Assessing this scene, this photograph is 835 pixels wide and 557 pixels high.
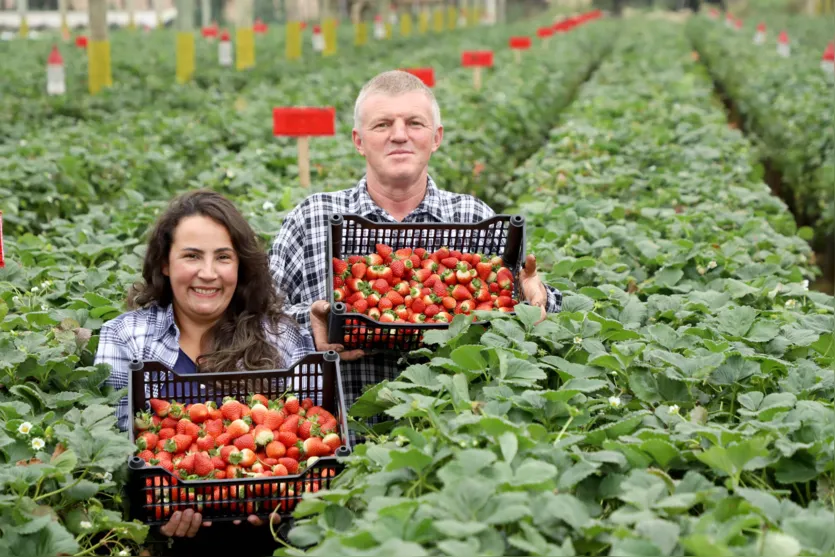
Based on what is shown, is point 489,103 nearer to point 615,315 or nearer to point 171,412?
point 615,315

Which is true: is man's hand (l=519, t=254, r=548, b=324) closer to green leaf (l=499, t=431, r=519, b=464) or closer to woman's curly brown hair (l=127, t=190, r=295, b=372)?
woman's curly brown hair (l=127, t=190, r=295, b=372)

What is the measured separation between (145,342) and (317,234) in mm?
776

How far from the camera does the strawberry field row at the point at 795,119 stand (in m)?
10.5

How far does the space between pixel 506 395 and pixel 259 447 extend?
737mm

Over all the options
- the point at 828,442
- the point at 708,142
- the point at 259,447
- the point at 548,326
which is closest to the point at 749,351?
the point at 548,326

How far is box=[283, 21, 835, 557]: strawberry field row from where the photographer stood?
2.37 m

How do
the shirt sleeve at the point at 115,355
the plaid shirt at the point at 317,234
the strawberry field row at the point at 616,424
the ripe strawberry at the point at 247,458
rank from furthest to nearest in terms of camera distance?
the plaid shirt at the point at 317,234
the shirt sleeve at the point at 115,355
the ripe strawberry at the point at 247,458
the strawberry field row at the point at 616,424

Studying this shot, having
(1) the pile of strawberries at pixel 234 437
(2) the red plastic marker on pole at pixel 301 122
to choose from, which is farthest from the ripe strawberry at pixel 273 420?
(2) the red plastic marker on pole at pixel 301 122

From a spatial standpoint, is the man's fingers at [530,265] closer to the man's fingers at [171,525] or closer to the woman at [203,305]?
the woman at [203,305]

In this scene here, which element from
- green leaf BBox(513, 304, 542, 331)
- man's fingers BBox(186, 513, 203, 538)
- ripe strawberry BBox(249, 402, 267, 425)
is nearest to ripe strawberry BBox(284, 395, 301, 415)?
ripe strawberry BBox(249, 402, 267, 425)

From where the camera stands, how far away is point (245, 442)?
10.9 ft

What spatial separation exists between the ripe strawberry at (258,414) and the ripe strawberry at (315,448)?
168mm

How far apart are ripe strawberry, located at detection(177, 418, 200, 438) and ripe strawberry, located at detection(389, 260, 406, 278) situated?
0.90m

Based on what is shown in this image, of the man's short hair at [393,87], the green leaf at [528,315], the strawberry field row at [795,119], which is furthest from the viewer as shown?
the strawberry field row at [795,119]
